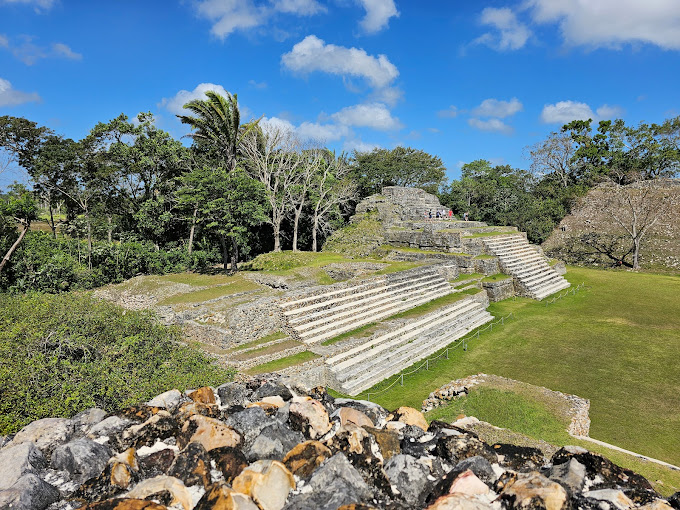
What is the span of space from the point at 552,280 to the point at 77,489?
21815 mm

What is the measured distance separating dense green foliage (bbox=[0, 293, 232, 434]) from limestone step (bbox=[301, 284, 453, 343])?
367cm

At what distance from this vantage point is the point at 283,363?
904cm

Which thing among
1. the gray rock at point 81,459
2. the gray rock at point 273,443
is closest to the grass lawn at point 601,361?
the gray rock at point 273,443

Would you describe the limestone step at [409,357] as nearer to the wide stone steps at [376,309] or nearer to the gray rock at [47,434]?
the wide stone steps at [376,309]

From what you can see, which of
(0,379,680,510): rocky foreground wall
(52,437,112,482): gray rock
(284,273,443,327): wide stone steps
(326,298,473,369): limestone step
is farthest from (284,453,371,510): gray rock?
(284,273,443,327): wide stone steps

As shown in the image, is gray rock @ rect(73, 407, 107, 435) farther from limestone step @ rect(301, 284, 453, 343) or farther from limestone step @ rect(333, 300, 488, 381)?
limestone step @ rect(301, 284, 453, 343)

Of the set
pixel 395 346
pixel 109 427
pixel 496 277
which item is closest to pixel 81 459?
pixel 109 427

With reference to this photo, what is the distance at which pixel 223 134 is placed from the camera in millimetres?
18656

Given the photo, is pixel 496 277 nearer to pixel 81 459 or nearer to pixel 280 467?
pixel 280 467

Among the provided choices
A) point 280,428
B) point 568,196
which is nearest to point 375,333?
point 280,428

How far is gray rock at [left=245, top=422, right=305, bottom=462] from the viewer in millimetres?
2752

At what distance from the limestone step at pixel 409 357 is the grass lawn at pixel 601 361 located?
0.40 metres

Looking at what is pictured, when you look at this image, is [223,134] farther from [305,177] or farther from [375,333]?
[375,333]

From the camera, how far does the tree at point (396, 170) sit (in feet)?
110
